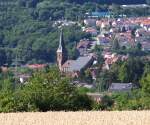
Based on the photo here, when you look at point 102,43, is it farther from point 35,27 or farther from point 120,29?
point 120,29

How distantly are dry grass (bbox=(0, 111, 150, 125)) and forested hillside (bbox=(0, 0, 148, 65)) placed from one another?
76.4 meters

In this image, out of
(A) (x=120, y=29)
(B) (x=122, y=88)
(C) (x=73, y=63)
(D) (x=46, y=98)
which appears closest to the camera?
(D) (x=46, y=98)

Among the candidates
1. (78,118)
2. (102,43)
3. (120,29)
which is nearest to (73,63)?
(102,43)

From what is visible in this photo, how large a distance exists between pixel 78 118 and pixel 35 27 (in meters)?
101

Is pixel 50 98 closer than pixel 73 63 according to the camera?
Yes

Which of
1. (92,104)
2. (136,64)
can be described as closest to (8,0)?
(136,64)

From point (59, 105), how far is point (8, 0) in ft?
409

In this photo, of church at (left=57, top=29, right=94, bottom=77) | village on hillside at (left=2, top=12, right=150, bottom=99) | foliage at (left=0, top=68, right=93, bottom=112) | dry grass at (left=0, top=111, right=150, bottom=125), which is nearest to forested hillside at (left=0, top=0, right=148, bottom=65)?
village on hillside at (left=2, top=12, right=150, bottom=99)

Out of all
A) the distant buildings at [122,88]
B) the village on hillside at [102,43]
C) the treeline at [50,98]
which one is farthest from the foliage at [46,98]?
the village on hillside at [102,43]

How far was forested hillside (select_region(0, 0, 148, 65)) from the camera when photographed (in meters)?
98.8

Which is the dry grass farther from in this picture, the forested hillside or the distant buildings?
the forested hillside

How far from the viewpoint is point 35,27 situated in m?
116

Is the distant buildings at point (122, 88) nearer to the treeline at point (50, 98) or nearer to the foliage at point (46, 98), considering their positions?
the treeline at point (50, 98)

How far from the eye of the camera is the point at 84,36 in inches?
4483
